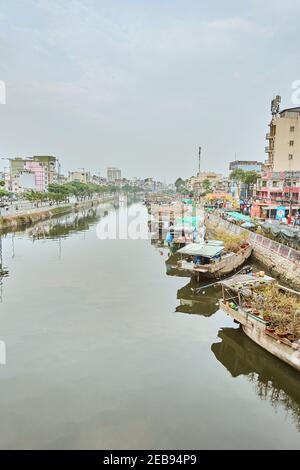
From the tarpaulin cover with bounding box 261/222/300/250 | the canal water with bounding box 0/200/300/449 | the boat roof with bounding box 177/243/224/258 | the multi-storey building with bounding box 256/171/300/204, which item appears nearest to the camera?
the canal water with bounding box 0/200/300/449

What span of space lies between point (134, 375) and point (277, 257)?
19961 millimetres

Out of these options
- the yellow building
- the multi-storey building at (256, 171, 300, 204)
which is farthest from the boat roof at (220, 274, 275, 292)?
the yellow building

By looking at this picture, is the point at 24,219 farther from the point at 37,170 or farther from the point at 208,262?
the point at 37,170

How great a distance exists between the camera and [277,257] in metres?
29.9

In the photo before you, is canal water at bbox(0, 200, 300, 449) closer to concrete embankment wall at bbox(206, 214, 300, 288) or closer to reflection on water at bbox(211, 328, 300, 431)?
reflection on water at bbox(211, 328, 300, 431)

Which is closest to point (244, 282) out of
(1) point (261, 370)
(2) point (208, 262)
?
(1) point (261, 370)

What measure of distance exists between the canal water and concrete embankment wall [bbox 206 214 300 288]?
7059 millimetres

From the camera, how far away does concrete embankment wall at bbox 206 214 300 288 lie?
87.0 feet

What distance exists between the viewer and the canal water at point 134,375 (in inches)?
434

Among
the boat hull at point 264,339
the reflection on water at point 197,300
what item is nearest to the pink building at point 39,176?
the reflection on water at point 197,300

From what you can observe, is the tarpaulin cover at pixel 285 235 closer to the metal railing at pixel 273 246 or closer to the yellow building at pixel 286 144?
the metal railing at pixel 273 246

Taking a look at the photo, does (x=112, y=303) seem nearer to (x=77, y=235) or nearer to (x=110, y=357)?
(x=110, y=357)

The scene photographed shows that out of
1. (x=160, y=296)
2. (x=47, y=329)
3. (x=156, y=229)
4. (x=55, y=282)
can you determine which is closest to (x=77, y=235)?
(x=156, y=229)
